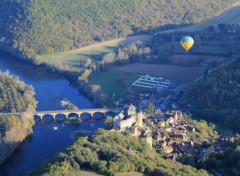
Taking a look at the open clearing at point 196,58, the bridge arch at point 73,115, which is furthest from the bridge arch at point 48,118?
the open clearing at point 196,58

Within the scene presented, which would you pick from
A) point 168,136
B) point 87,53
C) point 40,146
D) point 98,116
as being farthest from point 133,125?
point 87,53

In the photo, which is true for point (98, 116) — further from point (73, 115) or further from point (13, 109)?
point (13, 109)

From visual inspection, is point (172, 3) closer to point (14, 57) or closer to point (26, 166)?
point (14, 57)

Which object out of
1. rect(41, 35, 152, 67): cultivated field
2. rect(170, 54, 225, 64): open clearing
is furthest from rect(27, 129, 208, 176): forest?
rect(41, 35, 152, 67): cultivated field

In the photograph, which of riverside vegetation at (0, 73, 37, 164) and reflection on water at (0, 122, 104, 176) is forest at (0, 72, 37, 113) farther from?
reflection on water at (0, 122, 104, 176)

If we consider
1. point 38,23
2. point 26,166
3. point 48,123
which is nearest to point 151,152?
point 26,166
